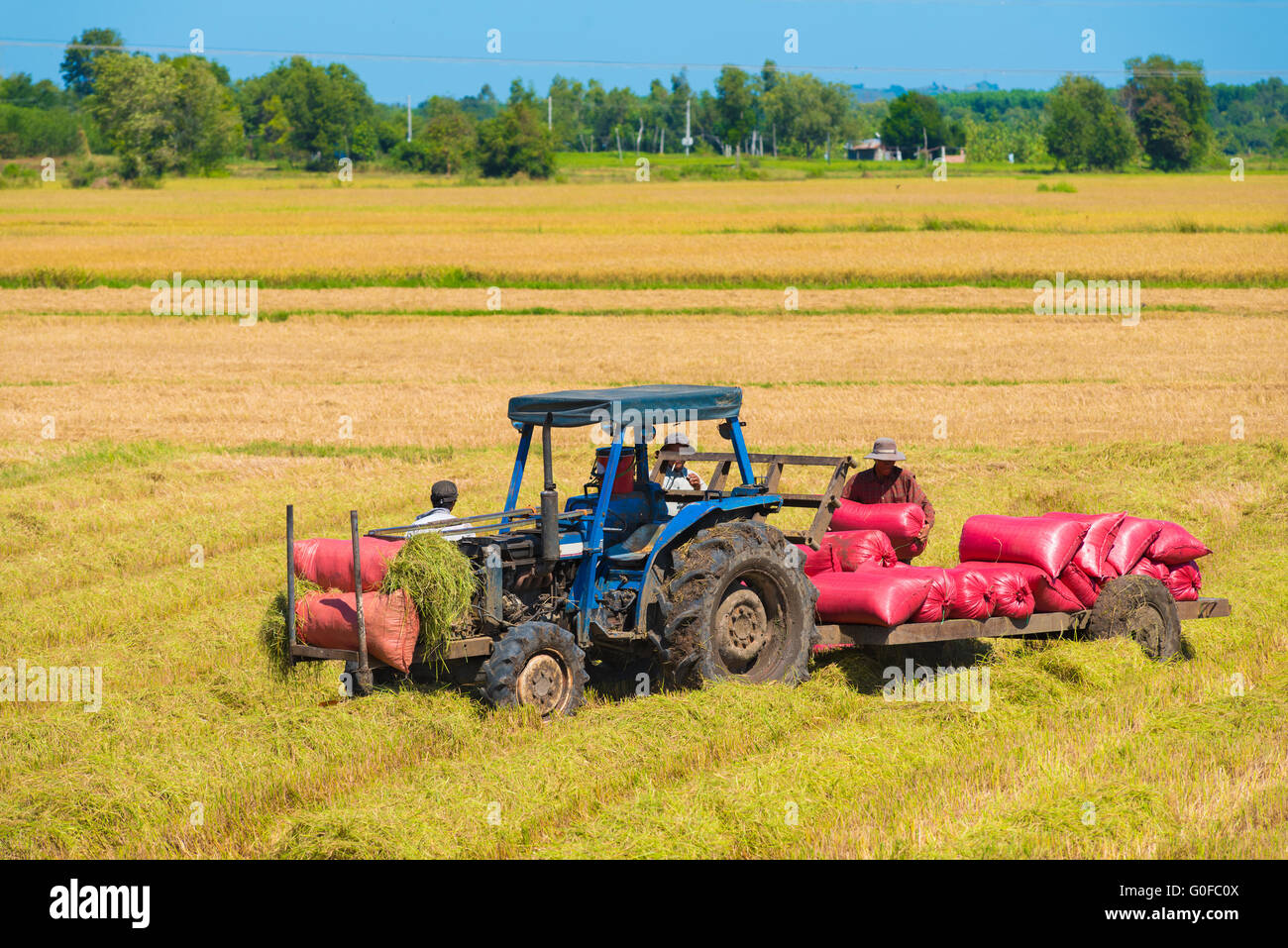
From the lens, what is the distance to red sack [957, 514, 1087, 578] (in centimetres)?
979

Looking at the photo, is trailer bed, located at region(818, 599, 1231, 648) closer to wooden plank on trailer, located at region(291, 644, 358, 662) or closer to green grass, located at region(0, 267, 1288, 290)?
wooden plank on trailer, located at region(291, 644, 358, 662)

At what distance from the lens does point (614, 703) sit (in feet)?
28.6

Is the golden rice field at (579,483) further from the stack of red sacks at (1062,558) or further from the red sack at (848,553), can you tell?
the red sack at (848,553)

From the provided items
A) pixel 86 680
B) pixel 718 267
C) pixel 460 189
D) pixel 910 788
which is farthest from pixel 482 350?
pixel 460 189

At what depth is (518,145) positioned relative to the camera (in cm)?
10644

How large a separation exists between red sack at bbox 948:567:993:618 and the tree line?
92.2 metres

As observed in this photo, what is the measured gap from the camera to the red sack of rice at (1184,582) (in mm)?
10461

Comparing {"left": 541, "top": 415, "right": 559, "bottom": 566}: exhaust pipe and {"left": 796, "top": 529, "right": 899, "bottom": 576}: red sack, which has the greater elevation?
{"left": 541, "top": 415, "right": 559, "bottom": 566}: exhaust pipe

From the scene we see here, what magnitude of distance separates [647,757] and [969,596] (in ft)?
8.92

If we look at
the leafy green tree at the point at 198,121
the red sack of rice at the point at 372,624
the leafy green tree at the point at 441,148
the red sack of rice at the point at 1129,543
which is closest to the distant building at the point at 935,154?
the leafy green tree at the point at 441,148

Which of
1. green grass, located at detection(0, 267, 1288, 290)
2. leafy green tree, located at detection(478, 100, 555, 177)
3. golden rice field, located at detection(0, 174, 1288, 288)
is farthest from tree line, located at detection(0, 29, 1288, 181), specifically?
green grass, located at detection(0, 267, 1288, 290)

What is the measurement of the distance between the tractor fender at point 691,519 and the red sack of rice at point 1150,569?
9.12 feet

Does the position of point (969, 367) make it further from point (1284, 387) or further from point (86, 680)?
point (86, 680)

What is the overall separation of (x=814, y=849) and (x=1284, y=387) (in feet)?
65.9
